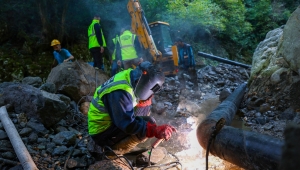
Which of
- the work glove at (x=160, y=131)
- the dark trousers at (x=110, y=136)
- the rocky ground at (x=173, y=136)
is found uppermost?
the work glove at (x=160, y=131)

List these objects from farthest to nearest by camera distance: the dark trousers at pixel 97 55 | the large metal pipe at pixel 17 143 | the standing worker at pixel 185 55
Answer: the standing worker at pixel 185 55
the dark trousers at pixel 97 55
the large metal pipe at pixel 17 143

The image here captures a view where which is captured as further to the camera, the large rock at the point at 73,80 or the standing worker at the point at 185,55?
the standing worker at the point at 185,55

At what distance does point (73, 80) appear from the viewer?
5.45 meters

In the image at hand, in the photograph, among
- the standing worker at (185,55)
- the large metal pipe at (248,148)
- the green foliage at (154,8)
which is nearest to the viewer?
the large metal pipe at (248,148)

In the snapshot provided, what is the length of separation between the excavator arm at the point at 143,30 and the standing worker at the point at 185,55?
2.63 feet

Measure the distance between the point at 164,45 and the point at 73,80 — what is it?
4.75 metres

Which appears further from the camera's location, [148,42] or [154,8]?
[154,8]

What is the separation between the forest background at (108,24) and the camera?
33.4ft

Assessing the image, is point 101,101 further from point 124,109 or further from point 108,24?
point 108,24

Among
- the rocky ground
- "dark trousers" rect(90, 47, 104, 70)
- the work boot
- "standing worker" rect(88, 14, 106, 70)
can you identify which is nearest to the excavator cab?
the rocky ground

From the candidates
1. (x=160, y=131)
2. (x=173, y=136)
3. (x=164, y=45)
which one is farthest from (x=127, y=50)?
(x=160, y=131)

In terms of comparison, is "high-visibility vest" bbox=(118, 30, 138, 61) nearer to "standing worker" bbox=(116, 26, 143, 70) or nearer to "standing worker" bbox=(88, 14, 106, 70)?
"standing worker" bbox=(116, 26, 143, 70)

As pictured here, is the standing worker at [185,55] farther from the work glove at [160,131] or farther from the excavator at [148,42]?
the work glove at [160,131]

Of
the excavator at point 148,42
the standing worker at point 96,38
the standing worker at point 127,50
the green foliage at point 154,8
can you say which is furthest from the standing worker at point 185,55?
the green foliage at point 154,8
